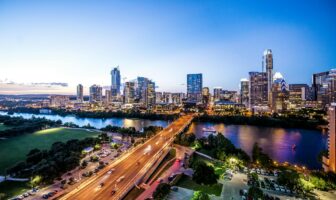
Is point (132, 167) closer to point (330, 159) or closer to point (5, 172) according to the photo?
point (5, 172)

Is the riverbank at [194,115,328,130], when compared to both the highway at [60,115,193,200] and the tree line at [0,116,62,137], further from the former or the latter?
the tree line at [0,116,62,137]

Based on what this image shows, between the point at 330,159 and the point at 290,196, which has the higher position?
the point at 330,159

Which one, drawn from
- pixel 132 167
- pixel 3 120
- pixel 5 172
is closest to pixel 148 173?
pixel 132 167

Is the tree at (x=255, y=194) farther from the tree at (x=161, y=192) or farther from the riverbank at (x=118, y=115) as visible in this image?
the riverbank at (x=118, y=115)

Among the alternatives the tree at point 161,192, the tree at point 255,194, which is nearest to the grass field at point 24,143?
the tree at point 161,192

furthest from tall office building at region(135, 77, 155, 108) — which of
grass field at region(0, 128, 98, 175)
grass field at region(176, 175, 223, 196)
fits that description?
grass field at region(176, 175, 223, 196)
